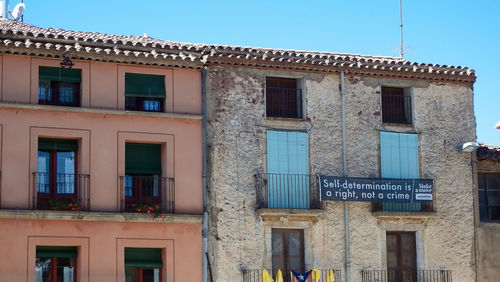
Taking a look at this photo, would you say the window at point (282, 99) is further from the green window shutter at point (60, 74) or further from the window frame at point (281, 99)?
the green window shutter at point (60, 74)

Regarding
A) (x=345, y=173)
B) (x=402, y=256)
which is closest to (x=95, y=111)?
(x=345, y=173)

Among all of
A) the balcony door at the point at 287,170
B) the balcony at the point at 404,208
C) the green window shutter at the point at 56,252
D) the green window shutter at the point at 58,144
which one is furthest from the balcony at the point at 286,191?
the green window shutter at the point at 56,252

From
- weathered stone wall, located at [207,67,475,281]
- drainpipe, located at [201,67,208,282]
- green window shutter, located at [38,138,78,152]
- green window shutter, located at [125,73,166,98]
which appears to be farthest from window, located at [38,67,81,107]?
weathered stone wall, located at [207,67,475,281]

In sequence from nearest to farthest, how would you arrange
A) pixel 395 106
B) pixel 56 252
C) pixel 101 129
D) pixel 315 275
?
pixel 56 252 → pixel 101 129 → pixel 315 275 → pixel 395 106

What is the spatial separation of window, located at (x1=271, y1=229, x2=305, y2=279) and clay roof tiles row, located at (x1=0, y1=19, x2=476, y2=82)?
4622 millimetres

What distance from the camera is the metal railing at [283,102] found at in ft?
98.1

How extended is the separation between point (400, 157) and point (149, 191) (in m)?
7.35

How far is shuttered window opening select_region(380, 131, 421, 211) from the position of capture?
99.7ft

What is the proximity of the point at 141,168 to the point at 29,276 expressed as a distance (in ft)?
13.6

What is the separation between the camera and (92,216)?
27.0m

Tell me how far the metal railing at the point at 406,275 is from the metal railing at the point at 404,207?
1689 mm

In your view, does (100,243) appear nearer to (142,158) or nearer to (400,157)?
(142,158)

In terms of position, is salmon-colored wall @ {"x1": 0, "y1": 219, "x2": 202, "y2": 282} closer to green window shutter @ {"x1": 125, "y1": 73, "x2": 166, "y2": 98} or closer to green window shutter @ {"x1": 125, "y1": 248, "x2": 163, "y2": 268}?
green window shutter @ {"x1": 125, "y1": 248, "x2": 163, "y2": 268}

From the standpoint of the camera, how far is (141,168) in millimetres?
28266
